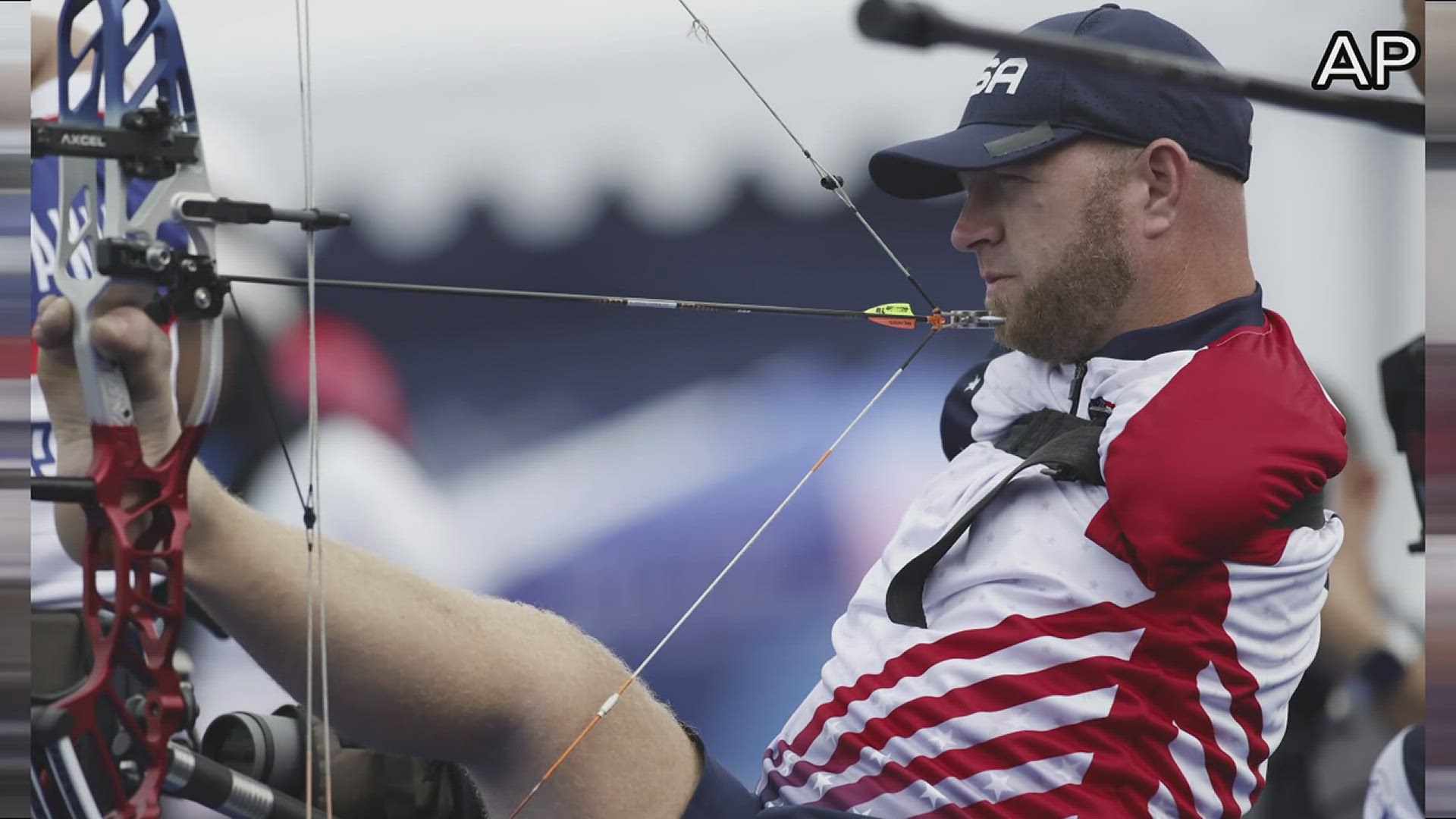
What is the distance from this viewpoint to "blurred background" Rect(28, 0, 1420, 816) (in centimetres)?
143

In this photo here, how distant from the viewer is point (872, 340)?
1540 mm

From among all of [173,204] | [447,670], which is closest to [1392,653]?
[447,670]

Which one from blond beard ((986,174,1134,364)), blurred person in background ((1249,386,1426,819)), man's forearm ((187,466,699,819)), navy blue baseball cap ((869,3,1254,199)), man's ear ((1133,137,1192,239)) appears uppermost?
navy blue baseball cap ((869,3,1254,199))

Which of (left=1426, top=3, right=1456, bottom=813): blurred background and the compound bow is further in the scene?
(left=1426, top=3, right=1456, bottom=813): blurred background

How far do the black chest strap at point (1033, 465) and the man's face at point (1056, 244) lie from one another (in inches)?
2.8

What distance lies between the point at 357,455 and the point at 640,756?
1.48 ft

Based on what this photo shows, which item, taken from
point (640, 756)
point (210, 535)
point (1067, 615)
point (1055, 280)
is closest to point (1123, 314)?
point (1055, 280)

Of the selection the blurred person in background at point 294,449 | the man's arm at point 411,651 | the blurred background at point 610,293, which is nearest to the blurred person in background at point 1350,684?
the blurred background at point 610,293

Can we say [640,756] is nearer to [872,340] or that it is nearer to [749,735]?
[749,735]

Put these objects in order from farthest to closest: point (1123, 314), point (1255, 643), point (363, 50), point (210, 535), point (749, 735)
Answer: point (749, 735)
point (363, 50)
point (1123, 314)
point (1255, 643)
point (210, 535)

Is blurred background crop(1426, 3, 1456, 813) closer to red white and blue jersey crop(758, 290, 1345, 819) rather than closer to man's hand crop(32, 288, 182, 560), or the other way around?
red white and blue jersey crop(758, 290, 1345, 819)

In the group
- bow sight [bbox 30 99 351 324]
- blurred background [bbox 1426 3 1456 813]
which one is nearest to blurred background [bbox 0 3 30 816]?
bow sight [bbox 30 99 351 324]

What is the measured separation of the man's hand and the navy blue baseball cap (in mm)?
596

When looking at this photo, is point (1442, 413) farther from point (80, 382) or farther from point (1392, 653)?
point (80, 382)
